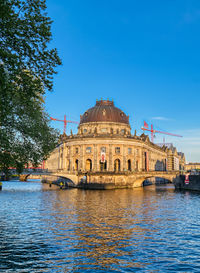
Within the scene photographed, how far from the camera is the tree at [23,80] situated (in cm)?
1414

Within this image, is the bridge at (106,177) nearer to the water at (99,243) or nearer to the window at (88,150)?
the window at (88,150)

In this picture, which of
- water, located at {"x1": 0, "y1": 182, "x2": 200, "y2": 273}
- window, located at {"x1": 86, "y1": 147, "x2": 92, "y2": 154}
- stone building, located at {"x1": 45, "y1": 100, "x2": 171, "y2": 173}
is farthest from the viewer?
window, located at {"x1": 86, "y1": 147, "x2": 92, "y2": 154}

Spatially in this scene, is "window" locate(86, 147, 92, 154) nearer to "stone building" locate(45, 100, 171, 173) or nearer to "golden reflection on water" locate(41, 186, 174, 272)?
"stone building" locate(45, 100, 171, 173)

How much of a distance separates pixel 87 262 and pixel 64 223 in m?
9.92

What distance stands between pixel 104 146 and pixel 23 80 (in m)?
69.6

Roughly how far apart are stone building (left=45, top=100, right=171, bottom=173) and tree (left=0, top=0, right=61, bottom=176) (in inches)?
2162

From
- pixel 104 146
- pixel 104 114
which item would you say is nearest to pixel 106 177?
pixel 104 146

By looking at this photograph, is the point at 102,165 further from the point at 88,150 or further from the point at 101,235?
the point at 101,235

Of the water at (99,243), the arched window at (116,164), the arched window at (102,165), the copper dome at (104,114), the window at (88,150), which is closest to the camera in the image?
the water at (99,243)

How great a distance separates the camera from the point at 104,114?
319 ft

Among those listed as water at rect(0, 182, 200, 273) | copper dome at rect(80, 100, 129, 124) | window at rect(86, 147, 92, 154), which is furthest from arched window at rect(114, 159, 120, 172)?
water at rect(0, 182, 200, 273)

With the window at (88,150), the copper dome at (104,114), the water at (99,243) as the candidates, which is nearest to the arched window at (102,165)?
the window at (88,150)

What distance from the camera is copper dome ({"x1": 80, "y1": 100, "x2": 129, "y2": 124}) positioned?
318 feet

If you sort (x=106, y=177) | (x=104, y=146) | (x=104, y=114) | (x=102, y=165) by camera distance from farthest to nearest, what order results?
(x=104, y=114), (x=102, y=165), (x=104, y=146), (x=106, y=177)
